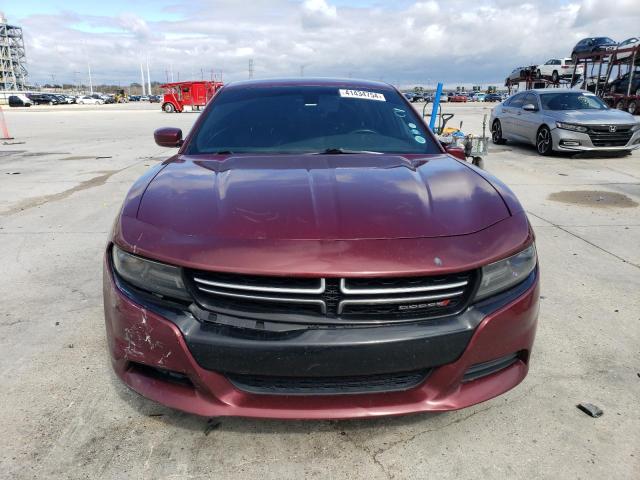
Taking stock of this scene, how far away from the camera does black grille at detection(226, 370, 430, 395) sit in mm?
1785

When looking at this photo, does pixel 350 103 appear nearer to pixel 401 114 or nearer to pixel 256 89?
pixel 401 114

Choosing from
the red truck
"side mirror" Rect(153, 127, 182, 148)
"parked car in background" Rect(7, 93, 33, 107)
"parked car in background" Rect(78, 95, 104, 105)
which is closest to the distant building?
"parked car in background" Rect(78, 95, 104, 105)

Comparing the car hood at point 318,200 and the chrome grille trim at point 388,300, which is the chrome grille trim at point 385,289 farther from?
the car hood at point 318,200

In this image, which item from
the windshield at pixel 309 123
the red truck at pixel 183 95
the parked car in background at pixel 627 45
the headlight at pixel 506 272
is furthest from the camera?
the red truck at pixel 183 95

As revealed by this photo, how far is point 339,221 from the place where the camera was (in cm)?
189

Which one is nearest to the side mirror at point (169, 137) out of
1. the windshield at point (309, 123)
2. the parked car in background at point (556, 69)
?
the windshield at point (309, 123)

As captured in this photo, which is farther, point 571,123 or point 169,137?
point 571,123

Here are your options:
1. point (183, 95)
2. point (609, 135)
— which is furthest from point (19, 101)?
point (609, 135)

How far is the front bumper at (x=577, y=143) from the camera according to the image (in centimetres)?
1040

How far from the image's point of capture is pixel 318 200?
2.05 metres

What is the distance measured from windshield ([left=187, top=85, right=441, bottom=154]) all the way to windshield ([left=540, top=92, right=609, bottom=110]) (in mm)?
9141

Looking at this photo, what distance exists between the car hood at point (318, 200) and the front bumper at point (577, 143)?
9123 mm

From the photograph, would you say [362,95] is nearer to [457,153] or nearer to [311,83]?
[311,83]

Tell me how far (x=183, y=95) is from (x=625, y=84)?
99.6ft
